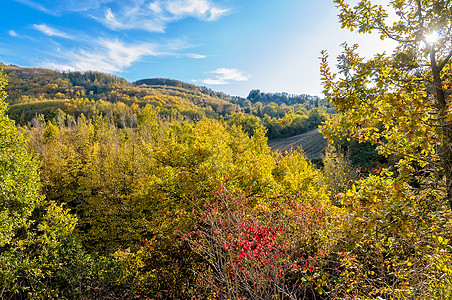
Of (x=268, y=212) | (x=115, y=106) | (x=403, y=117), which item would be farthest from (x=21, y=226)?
(x=115, y=106)

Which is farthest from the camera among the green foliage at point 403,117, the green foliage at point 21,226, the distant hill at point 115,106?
the distant hill at point 115,106

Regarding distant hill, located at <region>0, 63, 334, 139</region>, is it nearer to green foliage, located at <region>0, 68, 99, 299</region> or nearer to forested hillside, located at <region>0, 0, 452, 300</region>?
forested hillside, located at <region>0, 0, 452, 300</region>

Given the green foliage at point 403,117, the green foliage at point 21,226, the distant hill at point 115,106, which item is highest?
the distant hill at point 115,106

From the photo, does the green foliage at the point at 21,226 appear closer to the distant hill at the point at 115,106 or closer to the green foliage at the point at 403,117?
the green foliage at the point at 403,117

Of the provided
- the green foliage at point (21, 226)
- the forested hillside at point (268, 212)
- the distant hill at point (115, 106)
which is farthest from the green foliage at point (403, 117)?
the distant hill at point (115, 106)

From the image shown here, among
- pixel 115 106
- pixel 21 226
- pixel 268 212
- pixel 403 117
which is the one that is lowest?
pixel 21 226

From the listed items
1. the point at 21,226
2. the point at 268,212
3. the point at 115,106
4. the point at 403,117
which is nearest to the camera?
the point at 403,117

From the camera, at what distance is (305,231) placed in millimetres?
6441

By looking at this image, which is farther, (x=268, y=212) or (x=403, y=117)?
(x=268, y=212)

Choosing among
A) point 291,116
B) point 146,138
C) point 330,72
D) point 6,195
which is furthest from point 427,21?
point 291,116

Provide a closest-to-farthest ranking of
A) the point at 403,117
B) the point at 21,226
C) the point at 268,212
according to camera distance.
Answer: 1. the point at 403,117
2. the point at 268,212
3. the point at 21,226

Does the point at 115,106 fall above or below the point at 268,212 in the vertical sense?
above

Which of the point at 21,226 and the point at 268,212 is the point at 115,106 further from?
the point at 268,212

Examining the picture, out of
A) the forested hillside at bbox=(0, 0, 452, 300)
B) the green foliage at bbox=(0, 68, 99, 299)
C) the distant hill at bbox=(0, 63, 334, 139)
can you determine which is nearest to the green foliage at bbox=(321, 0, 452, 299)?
the forested hillside at bbox=(0, 0, 452, 300)
